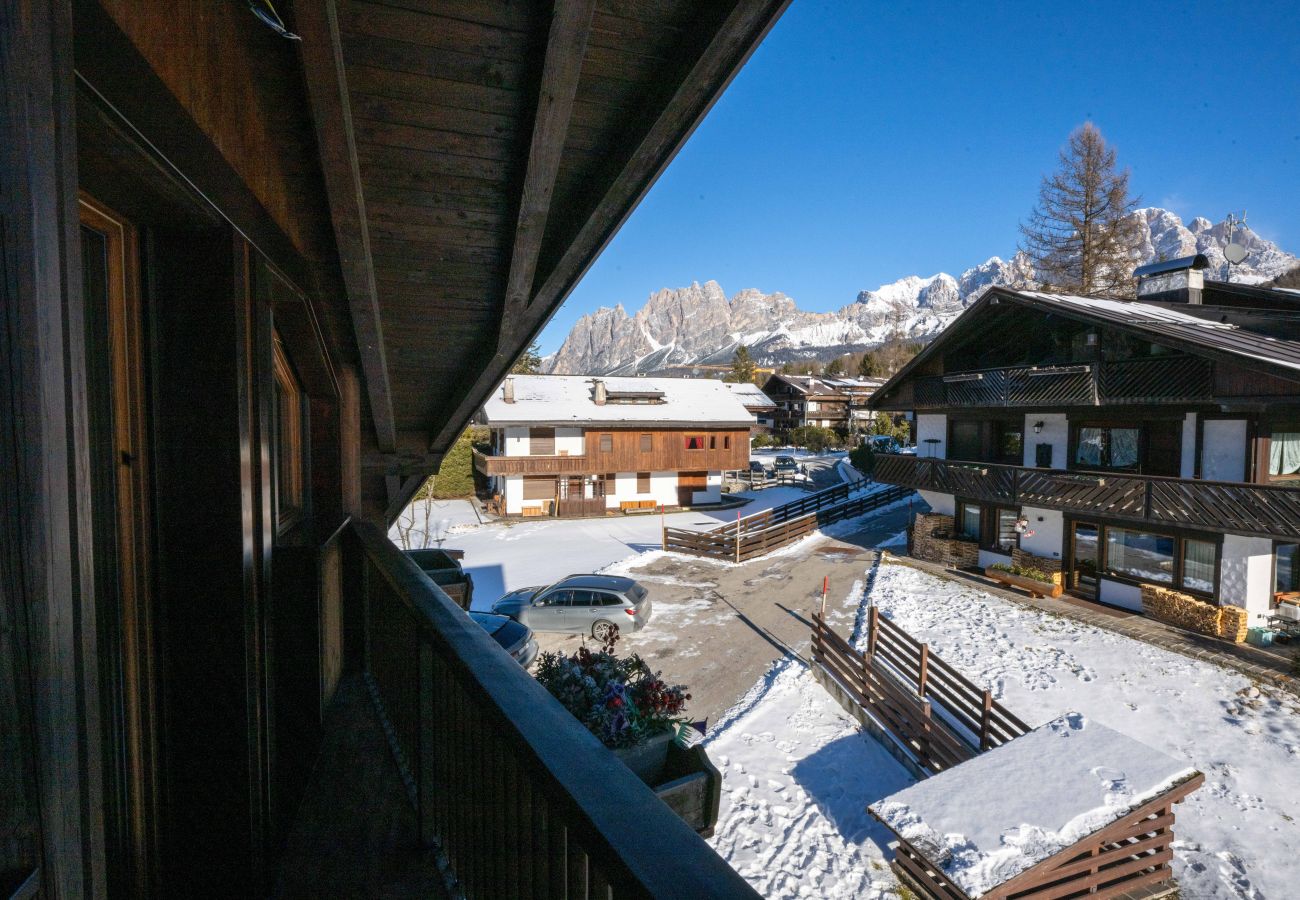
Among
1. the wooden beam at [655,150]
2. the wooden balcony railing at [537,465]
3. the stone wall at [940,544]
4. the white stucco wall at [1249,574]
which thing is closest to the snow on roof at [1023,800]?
the wooden beam at [655,150]

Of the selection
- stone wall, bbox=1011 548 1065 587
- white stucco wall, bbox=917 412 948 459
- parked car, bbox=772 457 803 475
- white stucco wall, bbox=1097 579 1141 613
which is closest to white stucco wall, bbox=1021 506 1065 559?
→ stone wall, bbox=1011 548 1065 587

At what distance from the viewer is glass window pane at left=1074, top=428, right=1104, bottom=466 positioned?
17.6m

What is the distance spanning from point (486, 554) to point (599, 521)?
26.2 feet

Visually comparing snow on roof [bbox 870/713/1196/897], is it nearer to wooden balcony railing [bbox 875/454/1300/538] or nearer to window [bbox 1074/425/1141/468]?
wooden balcony railing [bbox 875/454/1300/538]

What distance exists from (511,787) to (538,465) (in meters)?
28.6

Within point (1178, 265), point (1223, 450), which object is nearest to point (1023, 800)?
point (1223, 450)

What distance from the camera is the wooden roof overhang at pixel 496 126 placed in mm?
2400

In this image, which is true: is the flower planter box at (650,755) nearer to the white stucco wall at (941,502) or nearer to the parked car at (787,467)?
the white stucco wall at (941,502)

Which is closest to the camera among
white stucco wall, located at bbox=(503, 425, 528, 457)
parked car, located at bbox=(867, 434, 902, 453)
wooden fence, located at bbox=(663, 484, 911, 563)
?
wooden fence, located at bbox=(663, 484, 911, 563)

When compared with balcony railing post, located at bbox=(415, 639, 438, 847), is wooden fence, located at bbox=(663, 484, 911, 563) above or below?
below

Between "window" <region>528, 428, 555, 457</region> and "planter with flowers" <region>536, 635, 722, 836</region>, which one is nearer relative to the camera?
"planter with flowers" <region>536, 635, 722, 836</region>

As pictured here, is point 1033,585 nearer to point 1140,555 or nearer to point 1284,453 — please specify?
point 1140,555

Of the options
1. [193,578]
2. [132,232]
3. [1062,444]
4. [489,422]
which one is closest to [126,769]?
[193,578]

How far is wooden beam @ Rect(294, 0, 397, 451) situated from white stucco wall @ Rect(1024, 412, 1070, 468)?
1895cm
